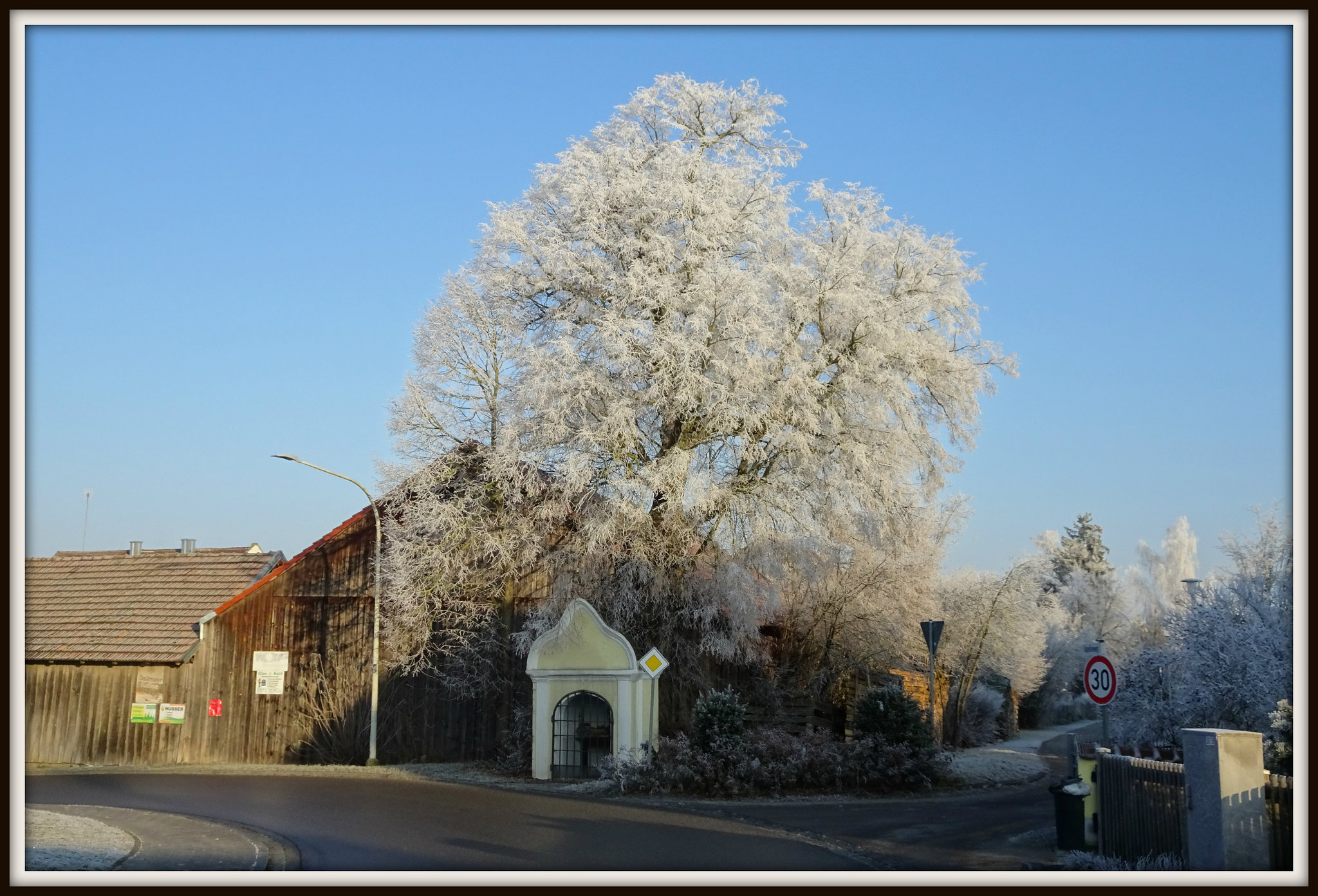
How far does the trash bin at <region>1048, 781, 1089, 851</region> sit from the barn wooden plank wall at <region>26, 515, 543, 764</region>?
53.0ft

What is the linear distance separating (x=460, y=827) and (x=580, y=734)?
22.4 feet

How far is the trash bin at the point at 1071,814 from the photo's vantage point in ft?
44.0

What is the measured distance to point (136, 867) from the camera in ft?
39.5

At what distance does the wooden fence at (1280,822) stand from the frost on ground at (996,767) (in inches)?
459

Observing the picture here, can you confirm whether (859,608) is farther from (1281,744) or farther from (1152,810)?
(1152,810)

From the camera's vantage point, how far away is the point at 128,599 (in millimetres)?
29531

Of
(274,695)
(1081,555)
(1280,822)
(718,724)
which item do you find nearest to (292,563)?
(274,695)

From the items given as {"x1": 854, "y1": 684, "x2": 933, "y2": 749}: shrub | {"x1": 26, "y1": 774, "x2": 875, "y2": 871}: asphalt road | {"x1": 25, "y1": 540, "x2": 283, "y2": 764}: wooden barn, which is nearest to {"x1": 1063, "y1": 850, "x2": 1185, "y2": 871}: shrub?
{"x1": 26, "y1": 774, "x2": 875, "y2": 871}: asphalt road

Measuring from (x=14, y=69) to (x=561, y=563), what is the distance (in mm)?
15084

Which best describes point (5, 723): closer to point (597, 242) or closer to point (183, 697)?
point (597, 242)

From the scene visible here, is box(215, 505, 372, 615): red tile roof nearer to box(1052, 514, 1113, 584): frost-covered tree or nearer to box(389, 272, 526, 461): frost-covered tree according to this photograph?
box(389, 272, 526, 461): frost-covered tree

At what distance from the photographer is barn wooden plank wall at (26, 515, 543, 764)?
87.1ft

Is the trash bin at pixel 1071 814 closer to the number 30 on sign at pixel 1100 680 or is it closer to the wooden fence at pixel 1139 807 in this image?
the wooden fence at pixel 1139 807

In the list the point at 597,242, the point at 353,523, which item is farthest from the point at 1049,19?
A: the point at 353,523
